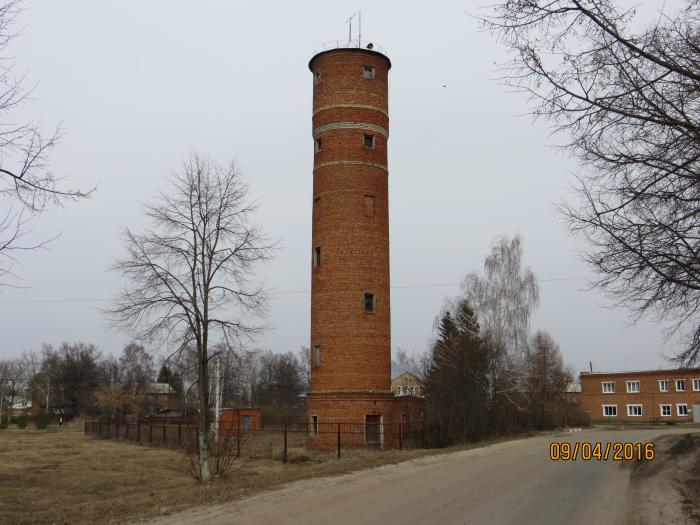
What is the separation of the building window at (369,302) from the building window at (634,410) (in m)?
46.2

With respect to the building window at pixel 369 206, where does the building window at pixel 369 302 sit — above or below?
below

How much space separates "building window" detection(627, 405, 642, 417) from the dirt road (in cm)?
5048

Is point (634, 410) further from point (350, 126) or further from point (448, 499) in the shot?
point (448, 499)

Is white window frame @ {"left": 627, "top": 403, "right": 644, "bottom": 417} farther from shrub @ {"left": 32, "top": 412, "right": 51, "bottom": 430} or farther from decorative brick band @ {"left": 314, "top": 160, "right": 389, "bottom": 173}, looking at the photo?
shrub @ {"left": 32, "top": 412, "right": 51, "bottom": 430}

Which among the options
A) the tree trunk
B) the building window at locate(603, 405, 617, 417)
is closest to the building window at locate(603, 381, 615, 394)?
the building window at locate(603, 405, 617, 417)

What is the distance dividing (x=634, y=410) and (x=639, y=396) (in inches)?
59.8

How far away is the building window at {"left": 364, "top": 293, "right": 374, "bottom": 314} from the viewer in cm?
2644

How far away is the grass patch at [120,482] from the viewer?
38.5 ft

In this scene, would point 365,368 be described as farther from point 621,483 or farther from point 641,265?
point 641,265

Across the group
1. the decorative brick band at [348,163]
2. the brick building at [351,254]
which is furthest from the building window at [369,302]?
the decorative brick band at [348,163]

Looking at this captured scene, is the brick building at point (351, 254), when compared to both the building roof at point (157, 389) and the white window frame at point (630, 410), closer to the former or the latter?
the white window frame at point (630, 410)

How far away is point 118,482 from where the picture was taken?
17.2 metres

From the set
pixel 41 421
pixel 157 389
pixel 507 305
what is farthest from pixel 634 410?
pixel 157 389

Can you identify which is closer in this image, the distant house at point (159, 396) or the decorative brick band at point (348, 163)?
the decorative brick band at point (348, 163)
